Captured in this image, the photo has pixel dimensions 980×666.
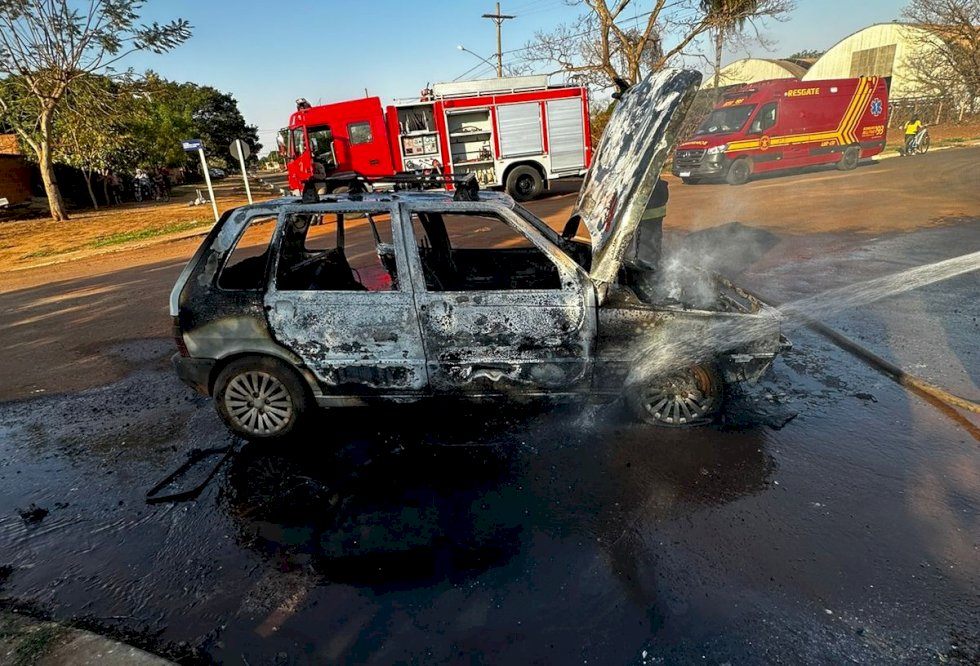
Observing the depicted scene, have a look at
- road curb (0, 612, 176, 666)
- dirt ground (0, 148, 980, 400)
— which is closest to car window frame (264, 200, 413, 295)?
road curb (0, 612, 176, 666)

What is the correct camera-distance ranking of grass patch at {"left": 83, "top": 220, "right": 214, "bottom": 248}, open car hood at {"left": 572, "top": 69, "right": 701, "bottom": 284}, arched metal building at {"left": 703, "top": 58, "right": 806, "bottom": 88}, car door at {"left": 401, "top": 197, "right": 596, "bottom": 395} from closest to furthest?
open car hood at {"left": 572, "top": 69, "right": 701, "bottom": 284} → car door at {"left": 401, "top": 197, "right": 596, "bottom": 395} → grass patch at {"left": 83, "top": 220, "right": 214, "bottom": 248} → arched metal building at {"left": 703, "top": 58, "right": 806, "bottom": 88}

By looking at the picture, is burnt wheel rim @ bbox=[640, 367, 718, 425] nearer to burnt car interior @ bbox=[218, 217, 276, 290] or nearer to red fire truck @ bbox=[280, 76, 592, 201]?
burnt car interior @ bbox=[218, 217, 276, 290]

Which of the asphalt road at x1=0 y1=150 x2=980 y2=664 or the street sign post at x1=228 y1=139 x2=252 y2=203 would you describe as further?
the street sign post at x1=228 y1=139 x2=252 y2=203

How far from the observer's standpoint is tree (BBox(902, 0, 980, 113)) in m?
28.7

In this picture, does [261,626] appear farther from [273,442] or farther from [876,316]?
[876,316]

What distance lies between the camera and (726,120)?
56.0 feet

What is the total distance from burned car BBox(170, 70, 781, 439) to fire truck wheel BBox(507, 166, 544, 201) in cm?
1322

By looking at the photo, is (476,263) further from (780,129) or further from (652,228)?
(780,129)

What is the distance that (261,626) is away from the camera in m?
2.30

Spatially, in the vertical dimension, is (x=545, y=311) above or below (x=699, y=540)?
above

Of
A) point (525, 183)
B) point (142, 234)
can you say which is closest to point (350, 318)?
point (525, 183)

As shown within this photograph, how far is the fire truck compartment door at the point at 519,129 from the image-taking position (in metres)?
15.9

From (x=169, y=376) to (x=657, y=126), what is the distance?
15.6 feet

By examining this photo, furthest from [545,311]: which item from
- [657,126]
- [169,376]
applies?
[169,376]
